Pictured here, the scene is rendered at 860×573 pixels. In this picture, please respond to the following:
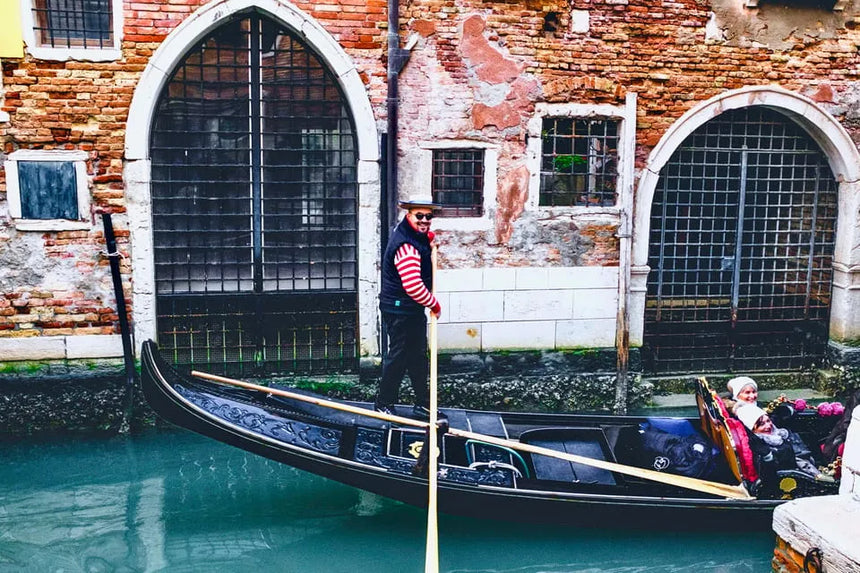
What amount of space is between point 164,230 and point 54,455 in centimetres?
153

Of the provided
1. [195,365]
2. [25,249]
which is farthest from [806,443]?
[25,249]

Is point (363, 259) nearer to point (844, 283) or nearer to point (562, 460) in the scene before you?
point (562, 460)

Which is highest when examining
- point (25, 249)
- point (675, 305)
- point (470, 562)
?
point (25, 249)

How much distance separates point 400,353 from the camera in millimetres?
4895

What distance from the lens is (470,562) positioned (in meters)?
4.18

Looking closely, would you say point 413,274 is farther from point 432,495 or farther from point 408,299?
point 432,495

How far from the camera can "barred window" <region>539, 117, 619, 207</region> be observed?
19.0 ft

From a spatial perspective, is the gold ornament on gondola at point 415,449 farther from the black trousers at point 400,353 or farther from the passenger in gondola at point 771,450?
the passenger in gondola at point 771,450

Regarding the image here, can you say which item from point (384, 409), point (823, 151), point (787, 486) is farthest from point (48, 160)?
point (823, 151)

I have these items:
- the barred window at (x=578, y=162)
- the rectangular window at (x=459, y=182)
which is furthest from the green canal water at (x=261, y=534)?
the barred window at (x=578, y=162)

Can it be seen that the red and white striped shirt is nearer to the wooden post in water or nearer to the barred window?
the barred window

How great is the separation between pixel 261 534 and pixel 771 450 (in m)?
2.56

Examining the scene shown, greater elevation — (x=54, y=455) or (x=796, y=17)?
(x=796, y=17)

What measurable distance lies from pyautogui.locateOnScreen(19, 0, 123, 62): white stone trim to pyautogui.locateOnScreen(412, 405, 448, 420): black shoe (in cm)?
275
